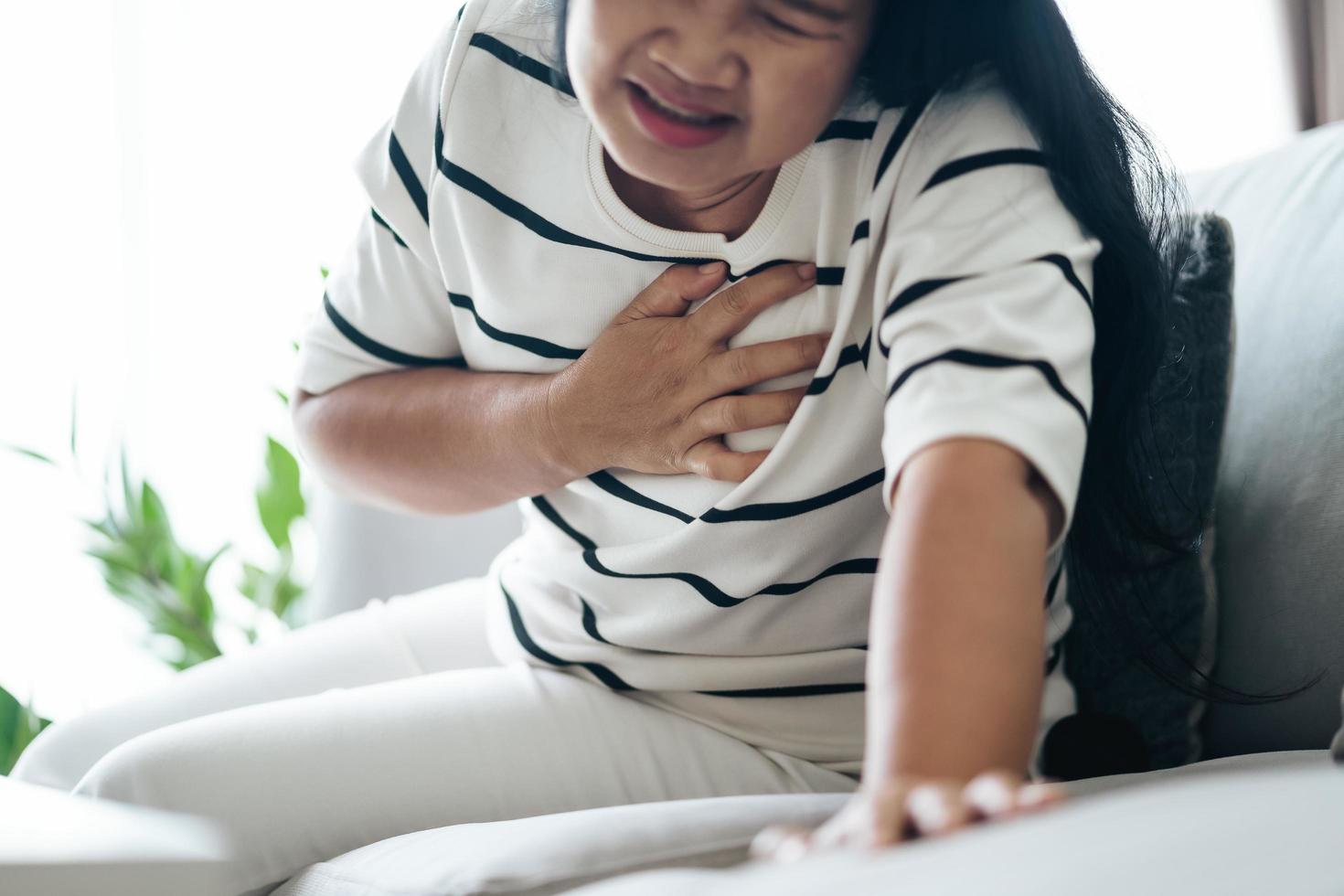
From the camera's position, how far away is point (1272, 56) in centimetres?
147

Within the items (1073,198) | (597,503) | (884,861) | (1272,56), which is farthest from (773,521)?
(1272,56)

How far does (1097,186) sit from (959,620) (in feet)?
0.94

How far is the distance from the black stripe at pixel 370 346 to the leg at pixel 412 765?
0.29 m

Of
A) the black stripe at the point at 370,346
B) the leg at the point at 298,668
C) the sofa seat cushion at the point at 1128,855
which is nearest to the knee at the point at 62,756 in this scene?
the leg at the point at 298,668

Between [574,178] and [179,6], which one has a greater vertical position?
[179,6]

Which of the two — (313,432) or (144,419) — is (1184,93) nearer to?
(313,432)

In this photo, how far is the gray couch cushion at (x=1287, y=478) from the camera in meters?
0.78

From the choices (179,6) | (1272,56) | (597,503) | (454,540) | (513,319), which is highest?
(179,6)

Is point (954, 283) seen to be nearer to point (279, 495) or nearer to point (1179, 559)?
point (1179, 559)

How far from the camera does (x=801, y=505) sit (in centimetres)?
74

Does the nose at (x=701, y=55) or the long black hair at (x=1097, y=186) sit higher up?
the nose at (x=701, y=55)

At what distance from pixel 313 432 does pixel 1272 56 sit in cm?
132

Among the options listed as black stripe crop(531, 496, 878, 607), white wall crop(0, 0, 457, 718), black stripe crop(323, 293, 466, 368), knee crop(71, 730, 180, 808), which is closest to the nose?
black stripe crop(531, 496, 878, 607)

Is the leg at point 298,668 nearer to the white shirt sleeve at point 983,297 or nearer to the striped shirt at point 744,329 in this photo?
the striped shirt at point 744,329
